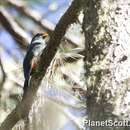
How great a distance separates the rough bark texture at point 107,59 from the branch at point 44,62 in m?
0.11

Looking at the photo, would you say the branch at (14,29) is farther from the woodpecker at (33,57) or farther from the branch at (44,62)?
the branch at (44,62)

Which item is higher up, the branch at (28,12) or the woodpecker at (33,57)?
the branch at (28,12)

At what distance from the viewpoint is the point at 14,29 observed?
298cm

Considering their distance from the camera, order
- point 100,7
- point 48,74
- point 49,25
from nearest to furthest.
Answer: point 100,7, point 48,74, point 49,25

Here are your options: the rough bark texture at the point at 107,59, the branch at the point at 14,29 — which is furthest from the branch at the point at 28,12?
the rough bark texture at the point at 107,59

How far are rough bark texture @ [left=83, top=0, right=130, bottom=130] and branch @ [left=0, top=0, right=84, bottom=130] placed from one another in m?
0.11

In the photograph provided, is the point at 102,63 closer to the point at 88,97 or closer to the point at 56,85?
the point at 88,97

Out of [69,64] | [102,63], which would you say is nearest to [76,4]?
[102,63]

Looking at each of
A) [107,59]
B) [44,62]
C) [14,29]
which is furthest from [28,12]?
[107,59]

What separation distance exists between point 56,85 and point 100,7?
0.56 meters

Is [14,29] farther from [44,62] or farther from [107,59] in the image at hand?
[107,59]

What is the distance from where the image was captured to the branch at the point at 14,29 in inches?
116

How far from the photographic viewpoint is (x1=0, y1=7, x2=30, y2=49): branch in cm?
295

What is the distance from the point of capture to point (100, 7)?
1.75 m
